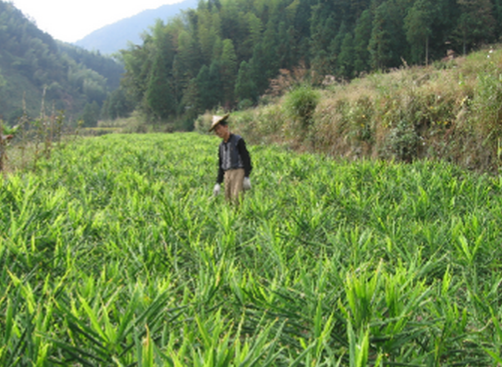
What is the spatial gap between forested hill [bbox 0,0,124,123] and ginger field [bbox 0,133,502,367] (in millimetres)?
86392

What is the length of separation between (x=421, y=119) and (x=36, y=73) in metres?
109

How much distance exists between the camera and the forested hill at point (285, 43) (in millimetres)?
32938

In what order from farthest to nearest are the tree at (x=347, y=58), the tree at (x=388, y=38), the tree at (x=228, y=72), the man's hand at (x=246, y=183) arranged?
1. the tree at (x=228, y=72)
2. the tree at (x=347, y=58)
3. the tree at (x=388, y=38)
4. the man's hand at (x=246, y=183)

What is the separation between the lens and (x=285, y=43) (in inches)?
1836

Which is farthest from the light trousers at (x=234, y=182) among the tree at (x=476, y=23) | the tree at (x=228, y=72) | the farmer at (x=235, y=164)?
the tree at (x=228, y=72)

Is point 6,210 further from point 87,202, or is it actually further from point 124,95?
point 124,95

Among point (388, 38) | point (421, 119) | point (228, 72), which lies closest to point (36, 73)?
point (228, 72)

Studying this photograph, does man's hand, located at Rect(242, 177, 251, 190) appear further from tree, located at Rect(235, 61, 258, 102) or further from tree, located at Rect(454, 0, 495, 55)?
tree, located at Rect(235, 61, 258, 102)

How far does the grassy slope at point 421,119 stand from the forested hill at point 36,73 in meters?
81.1

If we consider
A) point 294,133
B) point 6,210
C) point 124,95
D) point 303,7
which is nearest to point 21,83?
point 124,95

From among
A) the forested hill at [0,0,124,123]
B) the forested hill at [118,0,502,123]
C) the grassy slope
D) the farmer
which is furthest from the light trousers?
the forested hill at [0,0,124,123]

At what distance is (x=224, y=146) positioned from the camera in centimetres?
494

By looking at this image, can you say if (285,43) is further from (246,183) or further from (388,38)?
(246,183)

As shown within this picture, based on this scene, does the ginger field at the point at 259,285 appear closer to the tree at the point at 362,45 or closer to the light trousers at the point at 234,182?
the light trousers at the point at 234,182
